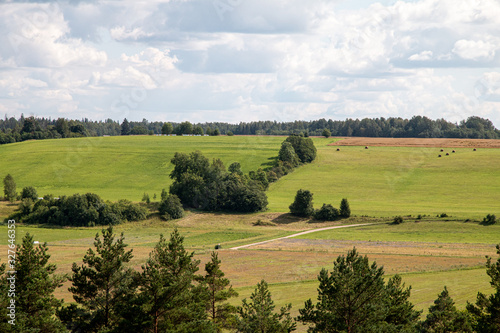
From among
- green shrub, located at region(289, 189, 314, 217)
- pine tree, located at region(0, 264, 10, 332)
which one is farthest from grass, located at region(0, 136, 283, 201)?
pine tree, located at region(0, 264, 10, 332)

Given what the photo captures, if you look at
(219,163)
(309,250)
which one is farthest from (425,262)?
(219,163)

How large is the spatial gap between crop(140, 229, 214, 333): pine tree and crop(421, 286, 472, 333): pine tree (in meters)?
12.6

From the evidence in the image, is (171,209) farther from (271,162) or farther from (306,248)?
(271,162)

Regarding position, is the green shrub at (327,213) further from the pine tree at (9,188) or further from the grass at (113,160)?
the pine tree at (9,188)

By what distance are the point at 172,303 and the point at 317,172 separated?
10958 centimetres

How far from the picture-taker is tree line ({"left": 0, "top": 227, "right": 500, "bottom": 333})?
82.9 feet

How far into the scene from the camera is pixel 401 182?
403 ft

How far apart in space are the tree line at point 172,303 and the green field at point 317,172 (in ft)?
218

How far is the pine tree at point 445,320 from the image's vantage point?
27.2 meters

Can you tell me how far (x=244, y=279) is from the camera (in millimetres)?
52531

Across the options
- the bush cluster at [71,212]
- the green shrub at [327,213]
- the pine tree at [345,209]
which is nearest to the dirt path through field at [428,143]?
the pine tree at [345,209]

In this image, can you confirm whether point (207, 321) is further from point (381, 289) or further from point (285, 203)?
point (285, 203)

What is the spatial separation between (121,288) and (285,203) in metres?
82.4

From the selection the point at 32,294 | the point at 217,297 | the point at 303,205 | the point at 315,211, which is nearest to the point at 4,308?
the point at 32,294
